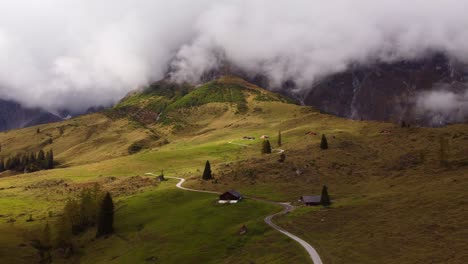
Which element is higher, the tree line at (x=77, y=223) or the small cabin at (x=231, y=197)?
the small cabin at (x=231, y=197)

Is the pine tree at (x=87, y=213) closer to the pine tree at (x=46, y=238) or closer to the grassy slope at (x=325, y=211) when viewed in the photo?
the grassy slope at (x=325, y=211)

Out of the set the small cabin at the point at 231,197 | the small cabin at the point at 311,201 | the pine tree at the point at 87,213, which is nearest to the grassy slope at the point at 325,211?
the small cabin at the point at 311,201

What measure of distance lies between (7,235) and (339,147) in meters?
120

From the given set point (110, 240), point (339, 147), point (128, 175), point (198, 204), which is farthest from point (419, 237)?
point (128, 175)

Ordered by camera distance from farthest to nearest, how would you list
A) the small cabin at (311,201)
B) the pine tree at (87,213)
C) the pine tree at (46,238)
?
the pine tree at (87,213) < the pine tree at (46,238) < the small cabin at (311,201)

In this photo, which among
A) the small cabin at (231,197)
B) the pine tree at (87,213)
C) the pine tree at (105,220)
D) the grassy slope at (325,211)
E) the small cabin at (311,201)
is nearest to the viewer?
the grassy slope at (325,211)

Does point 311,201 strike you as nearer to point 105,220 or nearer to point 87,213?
point 105,220

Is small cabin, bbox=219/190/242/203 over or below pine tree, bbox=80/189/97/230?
over

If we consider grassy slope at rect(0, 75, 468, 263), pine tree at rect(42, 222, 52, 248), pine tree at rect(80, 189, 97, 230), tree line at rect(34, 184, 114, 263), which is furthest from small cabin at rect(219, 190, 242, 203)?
pine tree at rect(42, 222, 52, 248)

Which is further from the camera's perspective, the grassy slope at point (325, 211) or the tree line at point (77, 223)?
the tree line at point (77, 223)

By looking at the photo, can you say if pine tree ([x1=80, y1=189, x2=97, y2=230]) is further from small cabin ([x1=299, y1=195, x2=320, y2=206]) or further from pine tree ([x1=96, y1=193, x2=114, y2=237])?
small cabin ([x1=299, y1=195, x2=320, y2=206])

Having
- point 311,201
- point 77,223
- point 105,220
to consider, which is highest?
point 311,201

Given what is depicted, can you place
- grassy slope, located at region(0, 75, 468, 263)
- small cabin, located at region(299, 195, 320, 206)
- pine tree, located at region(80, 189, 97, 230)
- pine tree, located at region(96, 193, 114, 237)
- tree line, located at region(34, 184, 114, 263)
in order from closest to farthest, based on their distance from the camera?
grassy slope, located at region(0, 75, 468, 263)
small cabin, located at region(299, 195, 320, 206)
tree line, located at region(34, 184, 114, 263)
pine tree, located at region(96, 193, 114, 237)
pine tree, located at region(80, 189, 97, 230)

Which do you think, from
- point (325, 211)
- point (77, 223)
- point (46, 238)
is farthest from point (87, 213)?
point (325, 211)
